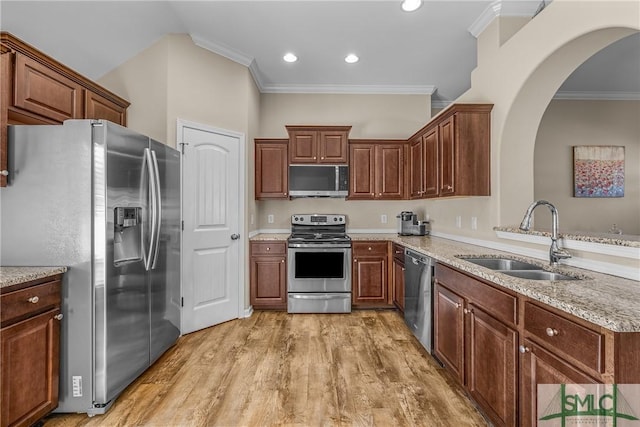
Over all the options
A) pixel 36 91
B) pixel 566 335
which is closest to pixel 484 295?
pixel 566 335

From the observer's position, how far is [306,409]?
202cm

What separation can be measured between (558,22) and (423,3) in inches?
40.3

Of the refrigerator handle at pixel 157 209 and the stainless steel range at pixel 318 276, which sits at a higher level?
the refrigerator handle at pixel 157 209

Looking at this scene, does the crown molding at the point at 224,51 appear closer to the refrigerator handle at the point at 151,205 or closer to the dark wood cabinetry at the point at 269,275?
the refrigerator handle at the point at 151,205

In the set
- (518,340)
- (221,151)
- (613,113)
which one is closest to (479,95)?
(518,340)

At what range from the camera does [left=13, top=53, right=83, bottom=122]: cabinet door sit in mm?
2066

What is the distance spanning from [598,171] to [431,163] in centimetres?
285

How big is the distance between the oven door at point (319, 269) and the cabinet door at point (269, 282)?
4.6 inches

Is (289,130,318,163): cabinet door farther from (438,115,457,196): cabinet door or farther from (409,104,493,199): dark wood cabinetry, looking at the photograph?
(409,104,493,199): dark wood cabinetry

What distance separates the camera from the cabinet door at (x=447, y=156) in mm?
2840

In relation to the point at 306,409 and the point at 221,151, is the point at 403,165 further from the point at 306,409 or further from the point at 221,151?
the point at 306,409

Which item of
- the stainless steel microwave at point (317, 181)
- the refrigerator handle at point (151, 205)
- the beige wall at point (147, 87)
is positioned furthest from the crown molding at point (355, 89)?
the refrigerator handle at point (151, 205)

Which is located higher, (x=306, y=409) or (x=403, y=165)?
(x=403, y=165)

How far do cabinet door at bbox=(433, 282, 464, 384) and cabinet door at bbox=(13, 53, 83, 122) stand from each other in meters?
3.10
